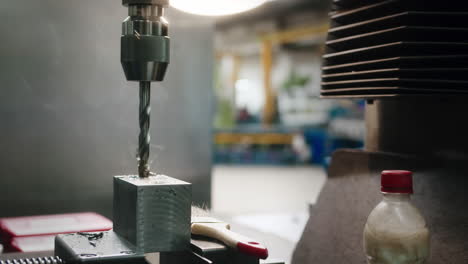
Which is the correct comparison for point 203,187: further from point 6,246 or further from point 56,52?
point 6,246

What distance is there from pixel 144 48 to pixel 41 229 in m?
0.54

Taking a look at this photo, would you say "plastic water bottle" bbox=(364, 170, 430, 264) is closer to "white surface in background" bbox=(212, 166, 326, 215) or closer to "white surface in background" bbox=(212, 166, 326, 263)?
"white surface in background" bbox=(212, 166, 326, 263)

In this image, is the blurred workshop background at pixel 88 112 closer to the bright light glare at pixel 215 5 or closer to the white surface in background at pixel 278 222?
the white surface in background at pixel 278 222

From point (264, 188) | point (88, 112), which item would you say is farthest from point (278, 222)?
point (264, 188)

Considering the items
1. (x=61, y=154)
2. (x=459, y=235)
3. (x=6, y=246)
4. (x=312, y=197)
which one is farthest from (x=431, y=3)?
(x=312, y=197)

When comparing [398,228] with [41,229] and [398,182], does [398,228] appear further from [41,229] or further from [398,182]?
[41,229]

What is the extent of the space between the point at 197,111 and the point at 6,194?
0.53 meters

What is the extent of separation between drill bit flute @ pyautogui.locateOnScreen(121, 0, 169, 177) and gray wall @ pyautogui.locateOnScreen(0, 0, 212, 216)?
717 millimetres

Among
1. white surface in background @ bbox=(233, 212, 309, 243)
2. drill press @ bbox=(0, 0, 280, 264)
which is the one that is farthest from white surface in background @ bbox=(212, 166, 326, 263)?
drill press @ bbox=(0, 0, 280, 264)

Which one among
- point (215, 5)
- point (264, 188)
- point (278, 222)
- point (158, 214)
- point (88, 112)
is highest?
point (215, 5)

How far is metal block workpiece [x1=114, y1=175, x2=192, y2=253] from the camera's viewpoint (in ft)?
1.99

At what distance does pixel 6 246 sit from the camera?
102 cm

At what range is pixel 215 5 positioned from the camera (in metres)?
0.81

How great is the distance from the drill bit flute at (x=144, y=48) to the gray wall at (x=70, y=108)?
28.2 inches
